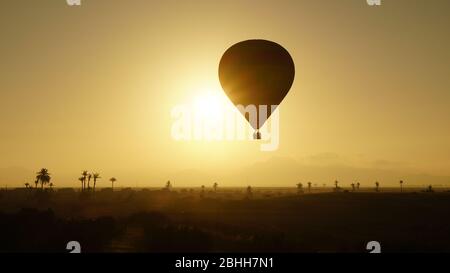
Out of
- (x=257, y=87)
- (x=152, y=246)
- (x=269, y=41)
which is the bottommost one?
(x=152, y=246)

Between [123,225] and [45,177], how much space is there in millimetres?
86123

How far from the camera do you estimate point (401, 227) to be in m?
71.3

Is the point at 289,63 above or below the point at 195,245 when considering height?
above

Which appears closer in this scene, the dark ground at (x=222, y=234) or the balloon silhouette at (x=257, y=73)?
the balloon silhouette at (x=257, y=73)

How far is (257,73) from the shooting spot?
35562mm

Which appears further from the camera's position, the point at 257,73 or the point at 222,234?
the point at 222,234

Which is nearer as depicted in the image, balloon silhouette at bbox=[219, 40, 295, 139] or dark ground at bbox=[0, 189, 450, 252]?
balloon silhouette at bbox=[219, 40, 295, 139]

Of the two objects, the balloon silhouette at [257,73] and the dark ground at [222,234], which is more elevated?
the balloon silhouette at [257,73]

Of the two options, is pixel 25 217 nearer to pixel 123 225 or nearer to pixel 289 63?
pixel 123 225

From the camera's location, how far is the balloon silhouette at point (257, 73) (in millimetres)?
35625

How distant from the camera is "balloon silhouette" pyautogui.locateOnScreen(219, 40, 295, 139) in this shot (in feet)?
117

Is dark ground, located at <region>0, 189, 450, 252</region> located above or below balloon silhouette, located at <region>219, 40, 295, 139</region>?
below
